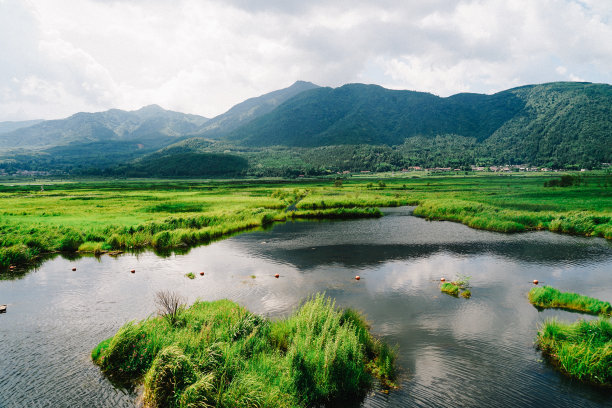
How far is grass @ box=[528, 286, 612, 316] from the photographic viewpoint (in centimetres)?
1919

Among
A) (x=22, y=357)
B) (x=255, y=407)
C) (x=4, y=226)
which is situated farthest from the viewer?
(x=4, y=226)

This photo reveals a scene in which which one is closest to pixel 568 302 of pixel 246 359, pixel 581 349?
pixel 581 349

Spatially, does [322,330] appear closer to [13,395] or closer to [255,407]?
[255,407]

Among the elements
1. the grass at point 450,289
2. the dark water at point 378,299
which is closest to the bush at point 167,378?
the dark water at point 378,299

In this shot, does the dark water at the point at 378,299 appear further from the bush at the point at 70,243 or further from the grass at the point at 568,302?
the bush at the point at 70,243

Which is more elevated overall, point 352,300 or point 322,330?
point 322,330

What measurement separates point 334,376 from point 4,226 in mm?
43420

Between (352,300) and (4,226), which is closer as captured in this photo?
(352,300)

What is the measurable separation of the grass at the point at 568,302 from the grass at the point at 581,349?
5273 mm

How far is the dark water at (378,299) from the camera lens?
1304cm

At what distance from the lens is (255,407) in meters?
10.3

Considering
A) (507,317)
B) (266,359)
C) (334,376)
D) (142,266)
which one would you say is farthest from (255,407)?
(142,266)

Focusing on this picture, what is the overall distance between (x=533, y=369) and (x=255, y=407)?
12.2 metres

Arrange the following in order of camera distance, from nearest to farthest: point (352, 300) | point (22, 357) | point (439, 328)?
point (22, 357)
point (439, 328)
point (352, 300)
